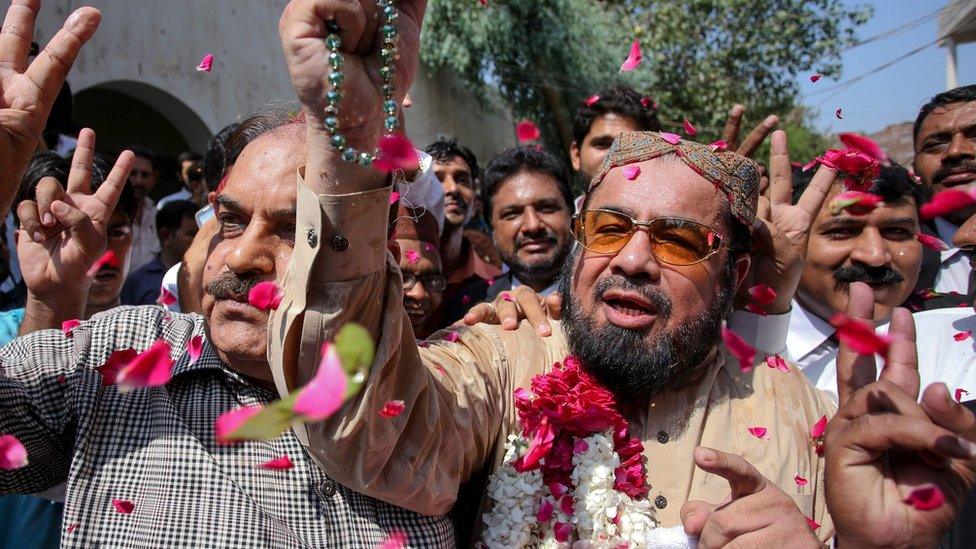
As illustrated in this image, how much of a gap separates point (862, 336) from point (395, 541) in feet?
3.90

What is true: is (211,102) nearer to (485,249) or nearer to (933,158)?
(485,249)

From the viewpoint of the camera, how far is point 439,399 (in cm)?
192

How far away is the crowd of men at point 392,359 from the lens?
1.57 m

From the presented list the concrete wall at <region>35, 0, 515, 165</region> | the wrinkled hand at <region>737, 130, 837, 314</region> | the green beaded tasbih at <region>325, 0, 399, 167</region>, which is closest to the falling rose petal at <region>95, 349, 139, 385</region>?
the green beaded tasbih at <region>325, 0, 399, 167</region>

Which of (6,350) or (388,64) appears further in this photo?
(6,350)

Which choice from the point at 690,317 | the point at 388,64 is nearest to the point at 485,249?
the point at 690,317

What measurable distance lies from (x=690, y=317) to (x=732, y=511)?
0.75 meters

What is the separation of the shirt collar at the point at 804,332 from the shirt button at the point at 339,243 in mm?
2561

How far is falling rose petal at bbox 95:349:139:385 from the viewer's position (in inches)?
79.4

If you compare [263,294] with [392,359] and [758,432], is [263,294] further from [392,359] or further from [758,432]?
[758,432]

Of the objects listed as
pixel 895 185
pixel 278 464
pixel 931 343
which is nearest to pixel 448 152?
pixel 895 185

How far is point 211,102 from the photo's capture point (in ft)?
31.2

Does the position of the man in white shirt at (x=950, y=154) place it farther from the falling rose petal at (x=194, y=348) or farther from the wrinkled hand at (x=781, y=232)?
the falling rose petal at (x=194, y=348)

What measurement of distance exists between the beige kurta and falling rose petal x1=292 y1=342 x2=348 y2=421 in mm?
157
